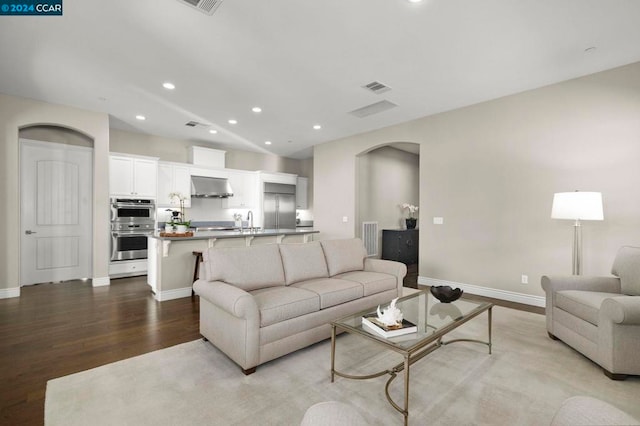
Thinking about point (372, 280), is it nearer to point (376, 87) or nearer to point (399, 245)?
point (376, 87)

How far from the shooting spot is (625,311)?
2.04m

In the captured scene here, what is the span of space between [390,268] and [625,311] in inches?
79.0

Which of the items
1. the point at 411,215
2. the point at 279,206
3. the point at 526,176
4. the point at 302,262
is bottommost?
the point at 302,262

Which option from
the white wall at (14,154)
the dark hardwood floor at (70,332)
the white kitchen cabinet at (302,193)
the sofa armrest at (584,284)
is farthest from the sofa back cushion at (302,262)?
the white kitchen cabinet at (302,193)

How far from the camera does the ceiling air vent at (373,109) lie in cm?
465

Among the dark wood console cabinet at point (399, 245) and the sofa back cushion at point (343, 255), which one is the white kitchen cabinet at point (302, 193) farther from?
the sofa back cushion at point (343, 255)

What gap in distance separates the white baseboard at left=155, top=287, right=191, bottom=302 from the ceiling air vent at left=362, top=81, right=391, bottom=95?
3.87 metres

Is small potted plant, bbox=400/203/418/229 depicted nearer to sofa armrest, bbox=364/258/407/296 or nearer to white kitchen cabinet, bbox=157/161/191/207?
sofa armrest, bbox=364/258/407/296

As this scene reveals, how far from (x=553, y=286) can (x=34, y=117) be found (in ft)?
23.3

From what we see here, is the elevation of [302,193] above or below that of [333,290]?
above

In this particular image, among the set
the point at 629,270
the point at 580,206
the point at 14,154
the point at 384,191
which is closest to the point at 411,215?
the point at 384,191

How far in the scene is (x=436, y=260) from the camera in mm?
5031

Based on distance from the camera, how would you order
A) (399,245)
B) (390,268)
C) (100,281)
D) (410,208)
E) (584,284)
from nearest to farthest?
(584,284)
(390,268)
(100,281)
(399,245)
(410,208)

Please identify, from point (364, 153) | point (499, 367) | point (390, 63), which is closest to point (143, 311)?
point (499, 367)
